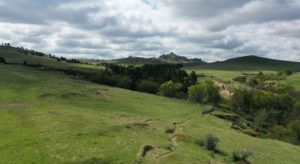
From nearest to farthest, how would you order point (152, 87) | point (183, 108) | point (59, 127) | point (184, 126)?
1. point (59, 127)
2. point (184, 126)
3. point (183, 108)
4. point (152, 87)

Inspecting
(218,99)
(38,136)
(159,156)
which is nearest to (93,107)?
(38,136)

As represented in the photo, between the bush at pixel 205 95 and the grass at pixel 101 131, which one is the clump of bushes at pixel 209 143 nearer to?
the grass at pixel 101 131

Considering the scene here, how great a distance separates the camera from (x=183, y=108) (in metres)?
79.9

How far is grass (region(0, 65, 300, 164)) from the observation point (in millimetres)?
38000

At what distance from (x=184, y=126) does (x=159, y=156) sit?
19.8 metres

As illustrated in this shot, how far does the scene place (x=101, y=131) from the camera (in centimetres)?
4603

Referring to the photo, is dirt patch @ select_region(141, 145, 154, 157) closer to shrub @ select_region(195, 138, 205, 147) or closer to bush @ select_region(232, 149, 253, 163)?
shrub @ select_region(195, 138, 205, 147)

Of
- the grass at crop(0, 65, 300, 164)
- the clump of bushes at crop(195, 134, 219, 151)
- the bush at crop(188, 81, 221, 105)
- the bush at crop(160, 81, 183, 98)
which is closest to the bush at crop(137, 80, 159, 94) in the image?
the bush at crop(160, 81, 183, 98)

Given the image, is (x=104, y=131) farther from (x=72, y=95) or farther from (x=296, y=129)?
(x=296, y=129)

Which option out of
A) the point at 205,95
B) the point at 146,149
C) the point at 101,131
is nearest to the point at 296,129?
the point at 205,95

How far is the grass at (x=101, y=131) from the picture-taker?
3800 centimetres

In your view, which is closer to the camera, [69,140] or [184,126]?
[69,140]

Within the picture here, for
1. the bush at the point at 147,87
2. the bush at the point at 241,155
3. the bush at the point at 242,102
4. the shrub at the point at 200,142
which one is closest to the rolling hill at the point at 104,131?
the bush at the point at 241,155

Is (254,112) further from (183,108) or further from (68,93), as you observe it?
(68,93)
